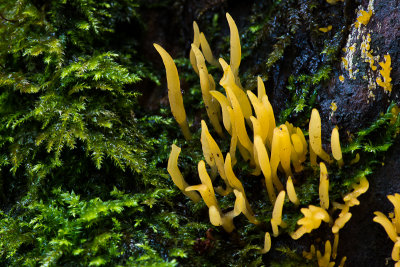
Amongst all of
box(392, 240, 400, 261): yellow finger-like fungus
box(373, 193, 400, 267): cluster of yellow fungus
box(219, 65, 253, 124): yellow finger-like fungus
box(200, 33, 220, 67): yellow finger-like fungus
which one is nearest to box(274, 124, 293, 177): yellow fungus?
box(219, 65, 253, 124): yellow finger-like fungus

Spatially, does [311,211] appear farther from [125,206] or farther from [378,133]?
[125,206]

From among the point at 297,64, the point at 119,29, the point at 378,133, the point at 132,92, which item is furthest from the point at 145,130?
the point at 378,133

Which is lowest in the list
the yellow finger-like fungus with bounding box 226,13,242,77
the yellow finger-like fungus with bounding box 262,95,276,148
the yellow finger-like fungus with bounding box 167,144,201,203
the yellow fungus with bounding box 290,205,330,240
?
the yellow fungus with bounding box 290,205,330,240

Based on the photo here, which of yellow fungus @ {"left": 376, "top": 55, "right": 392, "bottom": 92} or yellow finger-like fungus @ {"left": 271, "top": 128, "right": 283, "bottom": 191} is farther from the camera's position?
yellow fungus @ {"left": 376, "top": 55, "right": 392, "bottom": 92}

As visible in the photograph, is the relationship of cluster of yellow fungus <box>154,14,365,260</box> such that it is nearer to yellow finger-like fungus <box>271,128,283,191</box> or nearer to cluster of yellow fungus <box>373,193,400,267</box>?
yellow finger-like fungus <box>271,128,283,191</box>

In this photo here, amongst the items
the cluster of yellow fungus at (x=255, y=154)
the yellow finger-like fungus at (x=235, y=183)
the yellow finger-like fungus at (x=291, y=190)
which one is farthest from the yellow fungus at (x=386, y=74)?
the yellow finger-like fungus at (x=235, y=183)

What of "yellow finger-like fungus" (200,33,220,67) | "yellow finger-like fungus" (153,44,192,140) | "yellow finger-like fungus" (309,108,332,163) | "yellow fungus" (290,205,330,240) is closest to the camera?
"yellow fungus" (290,205,330,240)

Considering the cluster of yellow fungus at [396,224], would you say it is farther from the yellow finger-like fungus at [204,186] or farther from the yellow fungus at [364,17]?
the yellow fungus at [364,17]
